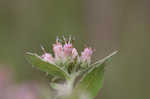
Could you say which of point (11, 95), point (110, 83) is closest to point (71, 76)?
point (11, 95)

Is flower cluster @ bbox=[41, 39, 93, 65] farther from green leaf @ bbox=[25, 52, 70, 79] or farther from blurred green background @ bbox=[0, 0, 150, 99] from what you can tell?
blurred green background @ bbox=[0, 0, 150, 99]

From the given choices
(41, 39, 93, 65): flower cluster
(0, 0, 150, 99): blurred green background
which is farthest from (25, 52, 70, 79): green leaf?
(0, 0, 150, 99): blurred green background

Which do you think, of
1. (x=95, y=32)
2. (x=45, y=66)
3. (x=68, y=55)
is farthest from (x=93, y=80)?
(x=95, y=32)

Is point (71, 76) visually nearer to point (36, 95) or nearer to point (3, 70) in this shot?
point (36, 95)

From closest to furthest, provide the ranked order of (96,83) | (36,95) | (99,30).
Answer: (36,95), (96,83), (99,30)

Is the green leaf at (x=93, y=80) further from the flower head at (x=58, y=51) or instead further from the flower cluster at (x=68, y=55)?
the flower head at (x=58, y=51)

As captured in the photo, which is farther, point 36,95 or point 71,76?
point 71,76

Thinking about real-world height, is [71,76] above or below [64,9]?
below

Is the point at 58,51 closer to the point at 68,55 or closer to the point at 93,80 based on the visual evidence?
the point at 68,55
